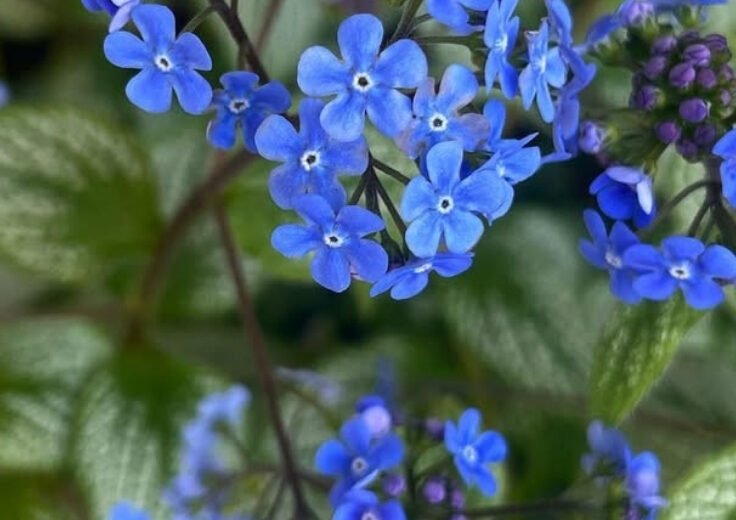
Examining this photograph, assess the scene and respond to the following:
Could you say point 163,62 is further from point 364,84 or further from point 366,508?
point 366,508

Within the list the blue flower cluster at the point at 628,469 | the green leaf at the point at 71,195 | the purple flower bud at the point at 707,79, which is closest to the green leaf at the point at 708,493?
the blue flower cluster at the point at 628,469

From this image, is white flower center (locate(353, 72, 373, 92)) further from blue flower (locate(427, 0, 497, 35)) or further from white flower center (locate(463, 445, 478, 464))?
white flower center (locate(463, 445, 478, 464))

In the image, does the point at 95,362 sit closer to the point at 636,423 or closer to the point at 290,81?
the point at 290,81

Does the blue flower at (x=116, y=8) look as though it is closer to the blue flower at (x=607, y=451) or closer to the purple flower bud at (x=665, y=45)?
the purple flower bud at (x=665, y=45)

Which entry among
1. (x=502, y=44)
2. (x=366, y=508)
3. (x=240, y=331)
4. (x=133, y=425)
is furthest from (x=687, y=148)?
(x=240, y=331)

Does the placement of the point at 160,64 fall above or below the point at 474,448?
above

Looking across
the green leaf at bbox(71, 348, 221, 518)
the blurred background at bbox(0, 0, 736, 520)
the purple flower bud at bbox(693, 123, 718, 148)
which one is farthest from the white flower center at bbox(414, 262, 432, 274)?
the green leaf at bbox(71, 348, 221, 518)

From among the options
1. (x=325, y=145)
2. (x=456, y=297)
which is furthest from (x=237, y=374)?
(x=325, y=145)
